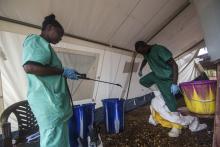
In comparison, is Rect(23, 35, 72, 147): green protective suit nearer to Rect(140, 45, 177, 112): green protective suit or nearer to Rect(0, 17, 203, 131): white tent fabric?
Rect(0, 17, 203, 131): white tent fabric

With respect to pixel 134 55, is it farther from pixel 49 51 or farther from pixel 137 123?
pixel 49 51

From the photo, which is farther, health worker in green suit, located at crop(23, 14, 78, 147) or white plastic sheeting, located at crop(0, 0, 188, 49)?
white plastic sheeting, located at crop(0, 0, 188, 49)

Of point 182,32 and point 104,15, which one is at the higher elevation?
point 182,32

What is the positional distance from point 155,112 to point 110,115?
0.71 meters

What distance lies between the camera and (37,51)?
1579 millimetres

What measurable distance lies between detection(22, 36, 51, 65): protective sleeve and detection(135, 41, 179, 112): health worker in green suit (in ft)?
5.54

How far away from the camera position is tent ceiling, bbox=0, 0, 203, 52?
212cm

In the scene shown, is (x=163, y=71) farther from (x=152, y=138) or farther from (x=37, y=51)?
(x=37, y=51)

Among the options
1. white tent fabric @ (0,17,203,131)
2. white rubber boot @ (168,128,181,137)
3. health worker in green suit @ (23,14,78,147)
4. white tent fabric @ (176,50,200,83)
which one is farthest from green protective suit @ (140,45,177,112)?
white tent fabric @ (176,50,200,83)

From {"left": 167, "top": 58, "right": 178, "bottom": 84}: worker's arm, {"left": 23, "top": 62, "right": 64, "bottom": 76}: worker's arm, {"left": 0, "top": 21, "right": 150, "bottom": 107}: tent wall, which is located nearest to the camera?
{"left": 23, "top": 62, "right": 64, "bottom": 76}: worker's arm

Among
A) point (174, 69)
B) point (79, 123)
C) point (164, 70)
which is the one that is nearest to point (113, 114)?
point (79, 123)

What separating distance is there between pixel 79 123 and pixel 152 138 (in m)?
0.99

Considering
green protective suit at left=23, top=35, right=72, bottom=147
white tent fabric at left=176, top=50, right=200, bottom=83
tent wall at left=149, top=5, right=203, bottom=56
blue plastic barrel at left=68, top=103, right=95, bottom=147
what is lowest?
blue plastic barrel at left=68, top=103, right=95, bottom=147

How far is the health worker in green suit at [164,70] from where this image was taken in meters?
2.80
